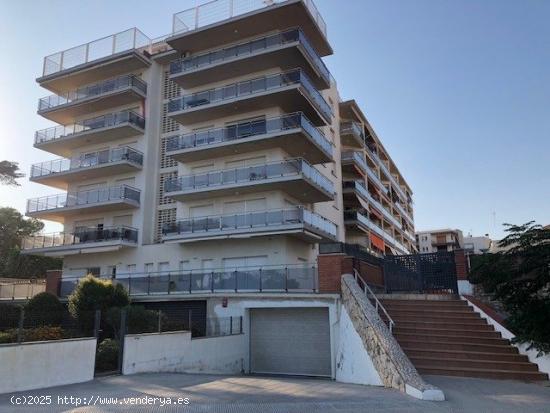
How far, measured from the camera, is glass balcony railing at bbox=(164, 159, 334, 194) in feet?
85.5

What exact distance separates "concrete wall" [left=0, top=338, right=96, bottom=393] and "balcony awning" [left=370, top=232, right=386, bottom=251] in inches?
1352

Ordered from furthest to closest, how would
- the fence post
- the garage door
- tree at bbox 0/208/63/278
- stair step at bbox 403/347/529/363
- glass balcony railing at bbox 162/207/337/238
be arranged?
1. tree at bbox 0/208/63/278
2. glass balcony railing at bbox 162/207/337/238
3. the garage door
4. stair step at bbox 403/347/529/363
5. the fence post

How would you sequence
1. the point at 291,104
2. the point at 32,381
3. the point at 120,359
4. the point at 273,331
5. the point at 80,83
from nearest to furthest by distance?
the point at 32,381, the point at 120,359, the point at 273,331, the point at 291,104, the point at 80,83

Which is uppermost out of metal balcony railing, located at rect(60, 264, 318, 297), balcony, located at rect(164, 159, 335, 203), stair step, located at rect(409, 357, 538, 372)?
balcony, located at rect(164, 159, 335, 203)

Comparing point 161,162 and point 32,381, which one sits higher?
point 161,162

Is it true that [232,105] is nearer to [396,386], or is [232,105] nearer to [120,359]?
[120,359]

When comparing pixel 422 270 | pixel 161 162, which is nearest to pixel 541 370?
pixel 422 270

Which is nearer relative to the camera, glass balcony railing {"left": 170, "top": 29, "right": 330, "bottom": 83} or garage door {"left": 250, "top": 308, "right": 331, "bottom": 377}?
garage door {"left": 250, "top": 308, "right": 331, "bottom": 377}

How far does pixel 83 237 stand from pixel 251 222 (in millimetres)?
13245

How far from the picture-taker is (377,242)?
4553cm

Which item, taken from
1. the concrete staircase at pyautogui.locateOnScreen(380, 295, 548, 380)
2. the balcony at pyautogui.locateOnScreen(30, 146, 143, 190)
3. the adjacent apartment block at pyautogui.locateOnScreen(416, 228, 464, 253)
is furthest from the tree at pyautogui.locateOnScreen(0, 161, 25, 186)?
the adjacent apartment block at pyautogui.locateOnScreen(416, 228, 464, 253)

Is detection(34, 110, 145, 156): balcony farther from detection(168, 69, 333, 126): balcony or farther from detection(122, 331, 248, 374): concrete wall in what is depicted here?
detection(122, 331, 248, 374): concrete wall

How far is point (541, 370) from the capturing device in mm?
11445

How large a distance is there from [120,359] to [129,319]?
15.1ft
